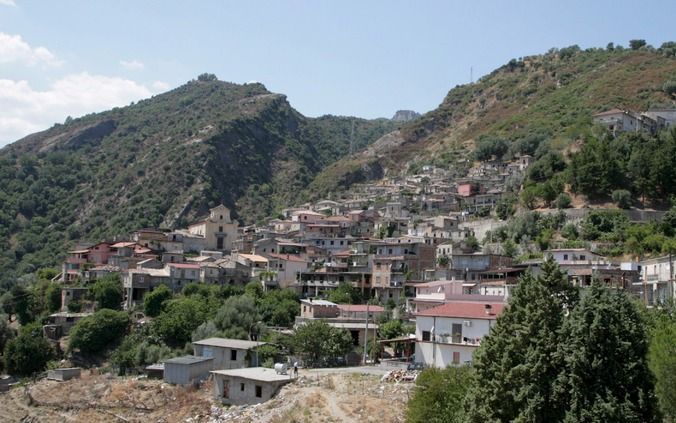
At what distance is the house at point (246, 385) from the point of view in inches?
1607

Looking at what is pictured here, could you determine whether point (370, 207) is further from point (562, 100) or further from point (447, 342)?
point (447, 342)

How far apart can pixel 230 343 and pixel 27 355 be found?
1847 centimetres

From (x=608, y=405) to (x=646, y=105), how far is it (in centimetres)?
8646

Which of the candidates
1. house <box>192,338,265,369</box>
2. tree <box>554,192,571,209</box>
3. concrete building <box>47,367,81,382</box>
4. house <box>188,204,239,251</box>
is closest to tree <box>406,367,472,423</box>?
house <box>192,338,265,369</box>

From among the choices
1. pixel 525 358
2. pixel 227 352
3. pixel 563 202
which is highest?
pixel 563 202

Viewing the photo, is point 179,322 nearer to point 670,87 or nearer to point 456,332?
point 456,332

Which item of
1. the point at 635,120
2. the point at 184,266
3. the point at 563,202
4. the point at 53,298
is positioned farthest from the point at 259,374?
the point at 635,120

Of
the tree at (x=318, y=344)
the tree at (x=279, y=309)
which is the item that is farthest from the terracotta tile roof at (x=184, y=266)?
the tree at (x=318, y=344)

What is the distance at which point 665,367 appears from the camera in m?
27.0

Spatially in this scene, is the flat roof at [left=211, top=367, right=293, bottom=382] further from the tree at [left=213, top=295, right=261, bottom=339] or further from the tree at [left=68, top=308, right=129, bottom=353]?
the tree at [left=68, top=308, right=129, bottom=353]

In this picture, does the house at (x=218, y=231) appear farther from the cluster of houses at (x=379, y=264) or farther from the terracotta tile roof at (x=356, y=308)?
the terracotta tile roof at (x=356, y=308)

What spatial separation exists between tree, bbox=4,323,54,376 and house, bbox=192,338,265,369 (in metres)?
16.1

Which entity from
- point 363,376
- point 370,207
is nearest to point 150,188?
point 370,207

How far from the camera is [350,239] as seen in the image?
77688mm
